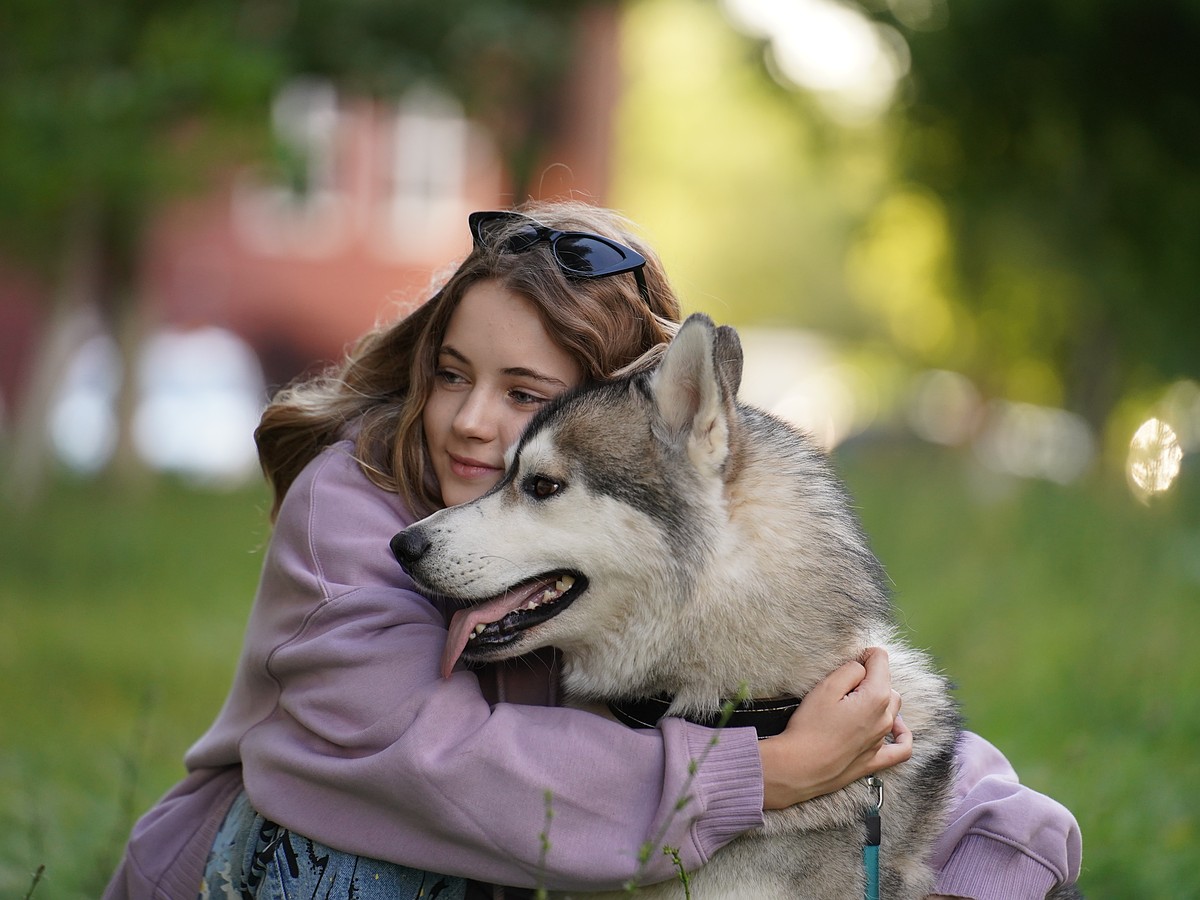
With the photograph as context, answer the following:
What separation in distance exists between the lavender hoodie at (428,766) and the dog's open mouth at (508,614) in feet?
0.20

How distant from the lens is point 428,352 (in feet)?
10.8

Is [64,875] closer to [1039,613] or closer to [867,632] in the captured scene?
[867,632]

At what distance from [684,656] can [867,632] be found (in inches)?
17.9

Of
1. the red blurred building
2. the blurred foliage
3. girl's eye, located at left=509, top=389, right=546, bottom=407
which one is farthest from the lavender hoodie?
the red blurred building

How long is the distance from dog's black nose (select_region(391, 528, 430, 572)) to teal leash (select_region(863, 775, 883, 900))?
1.14 m

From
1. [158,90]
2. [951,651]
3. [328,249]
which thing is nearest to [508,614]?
[951,651]

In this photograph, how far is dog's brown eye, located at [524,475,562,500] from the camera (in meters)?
2.92

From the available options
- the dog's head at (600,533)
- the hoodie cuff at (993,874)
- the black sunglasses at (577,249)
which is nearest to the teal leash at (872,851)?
the hoodie cuff at (993,874)

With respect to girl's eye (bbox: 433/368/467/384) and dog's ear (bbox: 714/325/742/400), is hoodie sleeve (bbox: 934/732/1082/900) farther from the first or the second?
girl's eye (bbox: 433/368/467/384)

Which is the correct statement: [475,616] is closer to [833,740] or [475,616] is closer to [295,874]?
[295,874]

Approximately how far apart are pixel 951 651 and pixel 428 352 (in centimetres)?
444

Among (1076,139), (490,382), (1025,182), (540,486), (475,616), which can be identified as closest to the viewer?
(475,616)

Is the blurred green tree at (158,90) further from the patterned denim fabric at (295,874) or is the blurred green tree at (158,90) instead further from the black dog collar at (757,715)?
the black dog collar at (757,715)

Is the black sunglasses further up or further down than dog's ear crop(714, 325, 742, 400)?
further up
